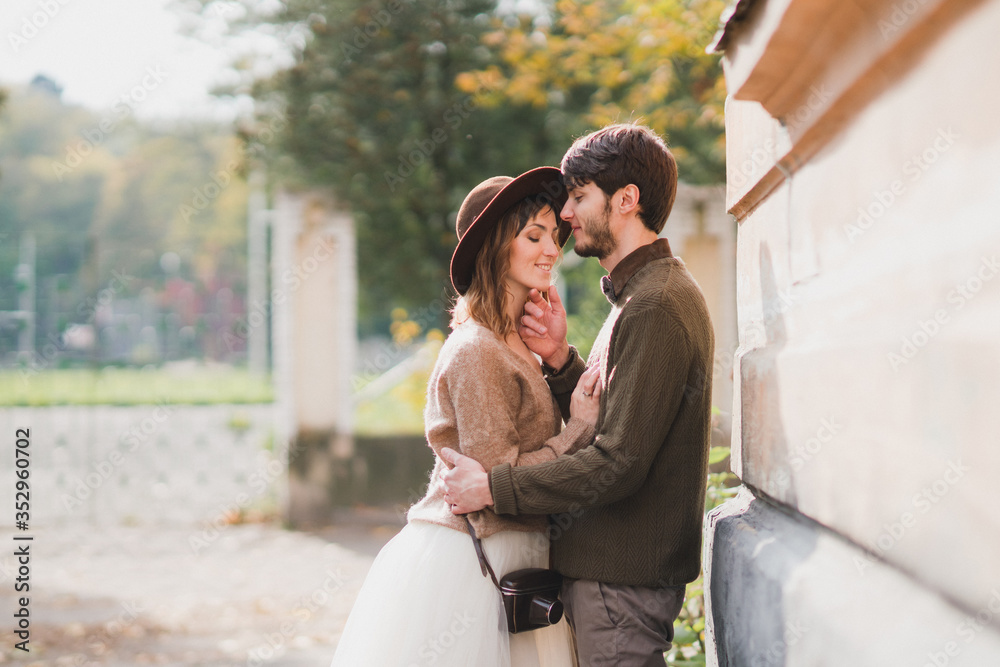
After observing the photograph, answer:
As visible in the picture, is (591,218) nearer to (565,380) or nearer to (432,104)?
(565,380)

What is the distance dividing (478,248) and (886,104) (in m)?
1.39

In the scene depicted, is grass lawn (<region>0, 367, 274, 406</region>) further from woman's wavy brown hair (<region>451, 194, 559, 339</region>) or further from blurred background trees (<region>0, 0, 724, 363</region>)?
woman's wavy brown hair (<region>451, 194, 559, 339</region>)

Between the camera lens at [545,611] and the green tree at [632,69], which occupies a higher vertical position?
the green tree at [632,69]

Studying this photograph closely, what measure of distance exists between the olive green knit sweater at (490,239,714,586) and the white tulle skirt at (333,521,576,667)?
0.18 metres

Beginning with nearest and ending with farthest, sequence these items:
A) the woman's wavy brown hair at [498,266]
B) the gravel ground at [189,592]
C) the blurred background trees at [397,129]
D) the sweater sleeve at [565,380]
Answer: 1. the woman's wavy brown hair at [498,266]
2. the sweater sleeve at [565,380]
3. the gravel ground at [189,592]
4. the blurred background trees at [397,129]

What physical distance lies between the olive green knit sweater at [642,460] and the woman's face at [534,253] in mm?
338

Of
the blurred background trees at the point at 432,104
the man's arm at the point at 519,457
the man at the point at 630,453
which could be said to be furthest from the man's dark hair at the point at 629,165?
the blurred background trees at the point at 432,104

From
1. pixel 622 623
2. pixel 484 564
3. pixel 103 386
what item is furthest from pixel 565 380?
pixel 103 386

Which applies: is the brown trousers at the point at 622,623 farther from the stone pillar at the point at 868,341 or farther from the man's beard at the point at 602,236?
the man's beard at the point at 602,236

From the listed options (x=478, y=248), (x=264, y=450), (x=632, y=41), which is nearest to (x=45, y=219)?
(x=264, y=450)

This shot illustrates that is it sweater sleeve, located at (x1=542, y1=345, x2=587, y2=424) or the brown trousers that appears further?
sweater sleeve, located at (x1=542, y1=345, x2=587, y2=424)

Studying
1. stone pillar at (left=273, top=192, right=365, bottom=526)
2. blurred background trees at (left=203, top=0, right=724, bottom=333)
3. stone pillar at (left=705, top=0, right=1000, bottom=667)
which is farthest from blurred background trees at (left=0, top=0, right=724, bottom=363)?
stone pillar at (left=705, top=0, right=1000, bottom=667)

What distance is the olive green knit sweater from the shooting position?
2.02 metres

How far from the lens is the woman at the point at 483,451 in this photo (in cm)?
222
